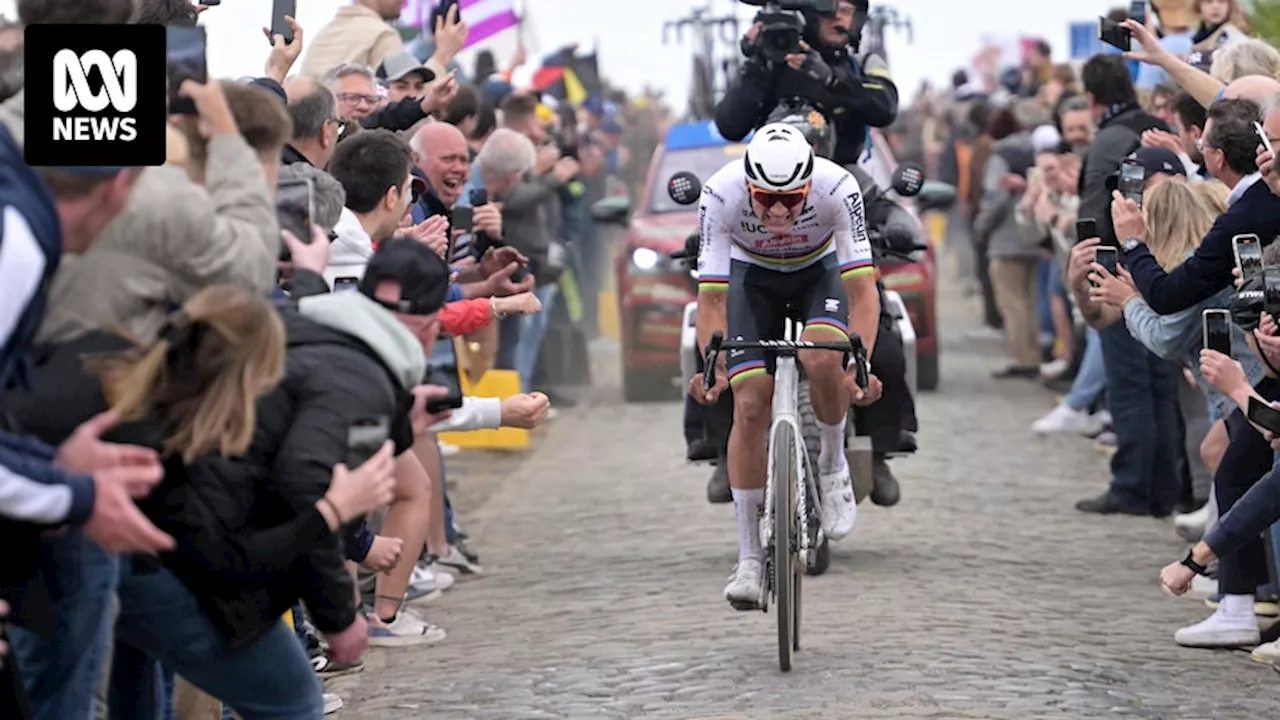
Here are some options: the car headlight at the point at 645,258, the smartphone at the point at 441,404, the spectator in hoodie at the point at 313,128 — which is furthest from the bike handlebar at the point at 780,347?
the car headlight at the point at 645,258

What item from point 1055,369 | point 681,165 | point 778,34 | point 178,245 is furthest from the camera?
point 1055,369

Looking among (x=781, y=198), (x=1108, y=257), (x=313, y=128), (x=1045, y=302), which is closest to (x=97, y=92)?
(x=313, y=128)

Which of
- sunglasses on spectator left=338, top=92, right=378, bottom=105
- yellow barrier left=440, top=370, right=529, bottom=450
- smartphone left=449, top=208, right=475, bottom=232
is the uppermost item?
sunglasses on spectator left=338, top=92, right=378, bottom=105

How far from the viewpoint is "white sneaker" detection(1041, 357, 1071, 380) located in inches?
824

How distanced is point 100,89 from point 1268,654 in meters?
5.43

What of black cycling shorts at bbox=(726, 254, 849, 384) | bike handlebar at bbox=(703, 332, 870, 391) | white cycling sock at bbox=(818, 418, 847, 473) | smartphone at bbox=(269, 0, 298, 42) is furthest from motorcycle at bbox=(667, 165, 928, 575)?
smartphone at bbox=(269, 0, 298, 42)

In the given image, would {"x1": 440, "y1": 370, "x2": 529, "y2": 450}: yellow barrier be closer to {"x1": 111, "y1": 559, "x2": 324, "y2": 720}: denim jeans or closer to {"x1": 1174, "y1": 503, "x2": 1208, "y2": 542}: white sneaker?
{"x1": 1174, "y1": 503, "x2": 1208, "y2": 542}: white sneaker

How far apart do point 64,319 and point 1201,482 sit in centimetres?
877

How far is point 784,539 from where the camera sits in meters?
9.36

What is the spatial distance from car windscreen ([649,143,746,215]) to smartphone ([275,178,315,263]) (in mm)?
12044

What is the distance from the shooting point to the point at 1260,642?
10.1 meters

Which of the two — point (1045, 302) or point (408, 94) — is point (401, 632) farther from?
point (1045, 302)

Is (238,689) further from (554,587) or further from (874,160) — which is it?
(874,160)

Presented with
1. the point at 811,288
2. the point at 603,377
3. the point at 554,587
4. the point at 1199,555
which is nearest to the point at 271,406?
the point at 1199,555
